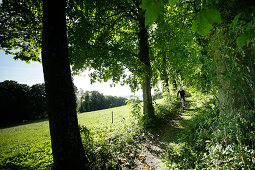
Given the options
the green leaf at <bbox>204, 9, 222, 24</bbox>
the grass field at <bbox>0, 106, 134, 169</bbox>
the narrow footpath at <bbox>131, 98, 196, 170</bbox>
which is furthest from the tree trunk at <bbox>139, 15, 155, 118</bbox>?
the green leaf at <bbox>204, 9, 222, 24</bbox>

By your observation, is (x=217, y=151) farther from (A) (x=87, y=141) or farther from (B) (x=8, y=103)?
(B) (x=8, y=103)

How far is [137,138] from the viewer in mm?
5867

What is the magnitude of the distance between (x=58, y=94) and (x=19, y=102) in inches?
2108

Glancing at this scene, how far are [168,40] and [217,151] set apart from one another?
21.7 ft

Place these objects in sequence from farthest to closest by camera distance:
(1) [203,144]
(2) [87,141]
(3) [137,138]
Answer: (3) [137,138]
(2) [87,141]
(1) [203,144]

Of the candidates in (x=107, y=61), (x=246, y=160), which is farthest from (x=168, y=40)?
(x=246, y=160)

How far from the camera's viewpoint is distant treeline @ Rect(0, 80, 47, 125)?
123 ft

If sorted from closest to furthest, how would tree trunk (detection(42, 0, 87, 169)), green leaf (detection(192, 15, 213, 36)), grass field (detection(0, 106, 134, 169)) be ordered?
green leaf (detection(192, 15, 213, 36))
tree trunk (detection(42, 0, 87, 169))
grass field (detection(0, 106, 134, 169))

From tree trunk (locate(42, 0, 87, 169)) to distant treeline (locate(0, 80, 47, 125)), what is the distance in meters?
51.5

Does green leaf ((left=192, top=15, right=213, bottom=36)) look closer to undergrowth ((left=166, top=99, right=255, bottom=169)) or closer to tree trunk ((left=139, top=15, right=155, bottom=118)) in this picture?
undergrowth ((left=166, top=99, right=255, bottom=169))

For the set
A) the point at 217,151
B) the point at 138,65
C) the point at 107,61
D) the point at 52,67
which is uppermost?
the point at 107,61

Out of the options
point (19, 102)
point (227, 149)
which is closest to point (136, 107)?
point (227, 149)

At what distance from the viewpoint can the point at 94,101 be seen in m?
56.7

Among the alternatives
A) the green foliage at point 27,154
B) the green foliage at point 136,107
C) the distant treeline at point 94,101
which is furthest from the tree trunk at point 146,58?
the distant treeline at point 94,101
